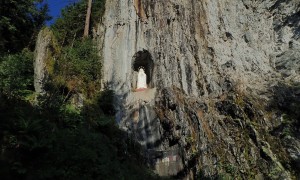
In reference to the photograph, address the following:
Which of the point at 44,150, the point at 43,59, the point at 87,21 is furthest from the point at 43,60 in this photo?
the point at 44,150

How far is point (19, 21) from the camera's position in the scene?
16.9 metres

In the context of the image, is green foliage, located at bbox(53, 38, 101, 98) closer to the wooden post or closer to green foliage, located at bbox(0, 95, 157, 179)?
the wooden post

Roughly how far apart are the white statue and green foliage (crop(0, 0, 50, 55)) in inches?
240

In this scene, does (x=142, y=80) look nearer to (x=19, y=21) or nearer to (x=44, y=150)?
(x=19, y=21)

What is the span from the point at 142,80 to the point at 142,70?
0.74m

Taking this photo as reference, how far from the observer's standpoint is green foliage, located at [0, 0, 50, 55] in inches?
610

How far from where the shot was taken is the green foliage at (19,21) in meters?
15.5

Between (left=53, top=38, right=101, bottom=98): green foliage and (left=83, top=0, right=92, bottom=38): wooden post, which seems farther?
(left=83, top=0, right=92, bottom=38): wooden post

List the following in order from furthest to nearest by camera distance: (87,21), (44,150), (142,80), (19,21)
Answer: (87,21) < (142,80) < (19,21) < (44,150)

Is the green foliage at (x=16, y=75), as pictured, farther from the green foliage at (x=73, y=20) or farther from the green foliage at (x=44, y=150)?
the green foliage at (x=73, y=20)

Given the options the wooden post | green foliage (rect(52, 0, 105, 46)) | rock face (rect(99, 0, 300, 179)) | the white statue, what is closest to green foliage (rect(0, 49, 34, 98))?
green foliage (rect(52, 0, 105, 46))

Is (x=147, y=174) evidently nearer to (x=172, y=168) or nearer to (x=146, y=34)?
(x=172, y=168)

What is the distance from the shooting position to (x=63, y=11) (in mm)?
22016

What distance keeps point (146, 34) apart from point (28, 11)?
21.5ft
